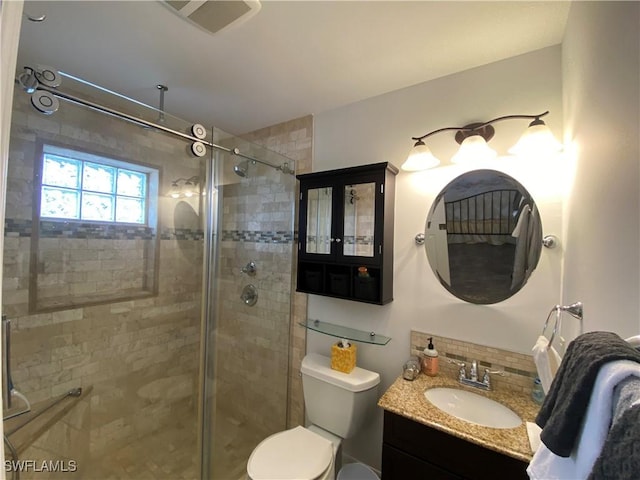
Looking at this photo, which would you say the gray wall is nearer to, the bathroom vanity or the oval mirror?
the oval mirror

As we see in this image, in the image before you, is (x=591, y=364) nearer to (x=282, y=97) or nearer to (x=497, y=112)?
(x=497, y=112)

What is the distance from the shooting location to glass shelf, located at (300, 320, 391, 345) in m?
1.74

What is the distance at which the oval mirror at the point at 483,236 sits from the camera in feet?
4.64

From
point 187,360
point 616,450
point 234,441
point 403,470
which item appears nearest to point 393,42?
point 616,450

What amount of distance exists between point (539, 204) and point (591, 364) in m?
1.13

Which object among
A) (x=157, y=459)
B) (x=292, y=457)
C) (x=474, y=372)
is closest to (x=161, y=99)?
(x=292, y=457)

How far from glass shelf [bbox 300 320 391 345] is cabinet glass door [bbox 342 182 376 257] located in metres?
0.52

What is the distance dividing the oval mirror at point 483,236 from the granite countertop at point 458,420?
0.45 metres

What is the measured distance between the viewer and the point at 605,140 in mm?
792

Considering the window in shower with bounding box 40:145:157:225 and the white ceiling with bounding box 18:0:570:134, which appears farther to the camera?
the window in shower with bounding box 40:145:157:225

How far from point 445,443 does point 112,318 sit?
6.62ft

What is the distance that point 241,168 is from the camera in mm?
2084

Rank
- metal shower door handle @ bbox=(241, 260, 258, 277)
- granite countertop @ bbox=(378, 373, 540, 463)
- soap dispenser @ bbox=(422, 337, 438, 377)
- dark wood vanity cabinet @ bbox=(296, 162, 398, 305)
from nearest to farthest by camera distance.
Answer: granite countertop @ bbox=(378, 373, 540, 463)
soap dispenser @ bbox=(422, 337, 438, 377)
dark wood vanity cabinet @ bbox=(296, 162, 398, 305)
metal shower door handle @ bbox=(241, 260, 258, 277)

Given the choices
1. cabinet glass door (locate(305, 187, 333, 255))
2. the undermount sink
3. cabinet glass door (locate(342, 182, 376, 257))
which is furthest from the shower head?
the undermount sink
